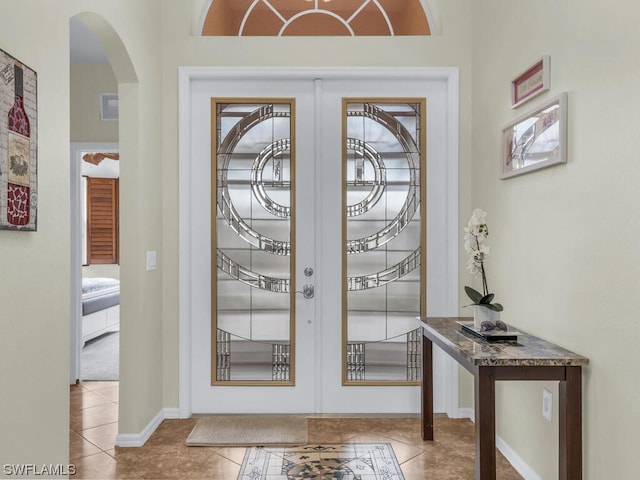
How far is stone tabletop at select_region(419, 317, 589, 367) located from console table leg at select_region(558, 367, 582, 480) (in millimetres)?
61

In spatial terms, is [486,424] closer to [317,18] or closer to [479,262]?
[479,262]

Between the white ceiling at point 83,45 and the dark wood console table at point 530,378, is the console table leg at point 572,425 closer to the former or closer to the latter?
the dark wood console table at point 530,378

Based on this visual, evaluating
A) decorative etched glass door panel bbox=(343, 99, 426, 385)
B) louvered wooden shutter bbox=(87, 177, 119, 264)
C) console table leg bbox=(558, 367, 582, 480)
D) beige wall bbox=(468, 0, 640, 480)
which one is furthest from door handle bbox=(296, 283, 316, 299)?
louvered wooden shutter bbox=(87, 177, 119, 264)

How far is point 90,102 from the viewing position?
392 cm

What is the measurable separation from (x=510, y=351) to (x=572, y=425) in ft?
1.10

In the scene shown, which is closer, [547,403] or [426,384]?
[547,403]

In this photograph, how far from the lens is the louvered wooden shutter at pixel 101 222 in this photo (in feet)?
26.1

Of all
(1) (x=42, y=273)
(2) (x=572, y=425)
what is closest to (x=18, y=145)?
(1) (x=42, y=273)

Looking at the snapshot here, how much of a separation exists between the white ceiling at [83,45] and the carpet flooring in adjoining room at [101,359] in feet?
8.76

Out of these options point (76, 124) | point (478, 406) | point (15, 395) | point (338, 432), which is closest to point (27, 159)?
point (15, 395)

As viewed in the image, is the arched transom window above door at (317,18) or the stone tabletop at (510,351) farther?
the arched transom window above door at (317,18)

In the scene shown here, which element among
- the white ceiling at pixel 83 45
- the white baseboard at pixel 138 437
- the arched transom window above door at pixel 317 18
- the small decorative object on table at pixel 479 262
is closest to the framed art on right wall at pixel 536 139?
the small decorative object on table at pixel 479 262

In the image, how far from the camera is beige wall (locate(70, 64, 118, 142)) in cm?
391

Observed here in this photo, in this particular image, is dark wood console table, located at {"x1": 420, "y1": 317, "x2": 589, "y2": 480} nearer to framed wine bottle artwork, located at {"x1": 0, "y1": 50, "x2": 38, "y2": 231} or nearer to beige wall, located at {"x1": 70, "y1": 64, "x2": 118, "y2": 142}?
framed wine bottle artwork, located at {"x1": 0, "y1": 50, "x2": 38, "y2": 231}
